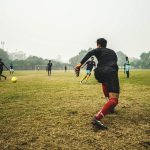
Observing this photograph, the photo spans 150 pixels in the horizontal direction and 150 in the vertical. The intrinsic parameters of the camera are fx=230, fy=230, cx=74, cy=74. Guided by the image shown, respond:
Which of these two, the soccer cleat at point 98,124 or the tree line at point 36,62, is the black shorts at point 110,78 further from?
the tree line at point 36,62

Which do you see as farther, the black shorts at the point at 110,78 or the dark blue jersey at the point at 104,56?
the dark blue jersey at the point at 104,56

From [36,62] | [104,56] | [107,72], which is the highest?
[36,62]

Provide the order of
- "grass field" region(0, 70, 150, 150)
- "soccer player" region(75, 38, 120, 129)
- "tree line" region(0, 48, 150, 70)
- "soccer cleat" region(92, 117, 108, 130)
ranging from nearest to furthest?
"grass field" region(0, 70, 150, 150)
"soccer cleat" region(92, 117, 108, 130)
"soccer player" region(75, 38, 120, 129)
"tree line" region(0, 48, 150, 70)

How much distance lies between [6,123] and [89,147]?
2.61m

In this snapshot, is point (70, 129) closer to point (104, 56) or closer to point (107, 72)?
point (107, 72)

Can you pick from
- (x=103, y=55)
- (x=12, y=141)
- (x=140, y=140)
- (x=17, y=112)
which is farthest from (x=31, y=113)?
(x=140, y=140)

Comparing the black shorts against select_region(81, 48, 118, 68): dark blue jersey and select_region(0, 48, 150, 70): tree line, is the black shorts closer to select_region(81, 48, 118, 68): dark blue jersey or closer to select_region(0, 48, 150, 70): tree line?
select_region(81, 48, 118, 68): dark blue jersey

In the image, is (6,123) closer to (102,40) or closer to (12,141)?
(12,141)

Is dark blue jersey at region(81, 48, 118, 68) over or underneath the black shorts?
over

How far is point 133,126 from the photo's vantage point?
5.52 m

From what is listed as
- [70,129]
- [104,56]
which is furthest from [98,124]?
[104,56]

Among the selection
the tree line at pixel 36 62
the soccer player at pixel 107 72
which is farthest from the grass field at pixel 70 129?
the tree line at pixel 36 62

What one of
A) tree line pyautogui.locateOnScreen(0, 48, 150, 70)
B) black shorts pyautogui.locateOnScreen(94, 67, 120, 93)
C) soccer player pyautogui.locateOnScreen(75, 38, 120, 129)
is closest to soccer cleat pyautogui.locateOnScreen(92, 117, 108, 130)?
soccer player pyautogui.locateOnScreen(75, 38, 120, 129)

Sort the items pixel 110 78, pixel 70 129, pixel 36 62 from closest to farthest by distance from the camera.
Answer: pixel 70 129, pixel 110 78, pixel 36 62
